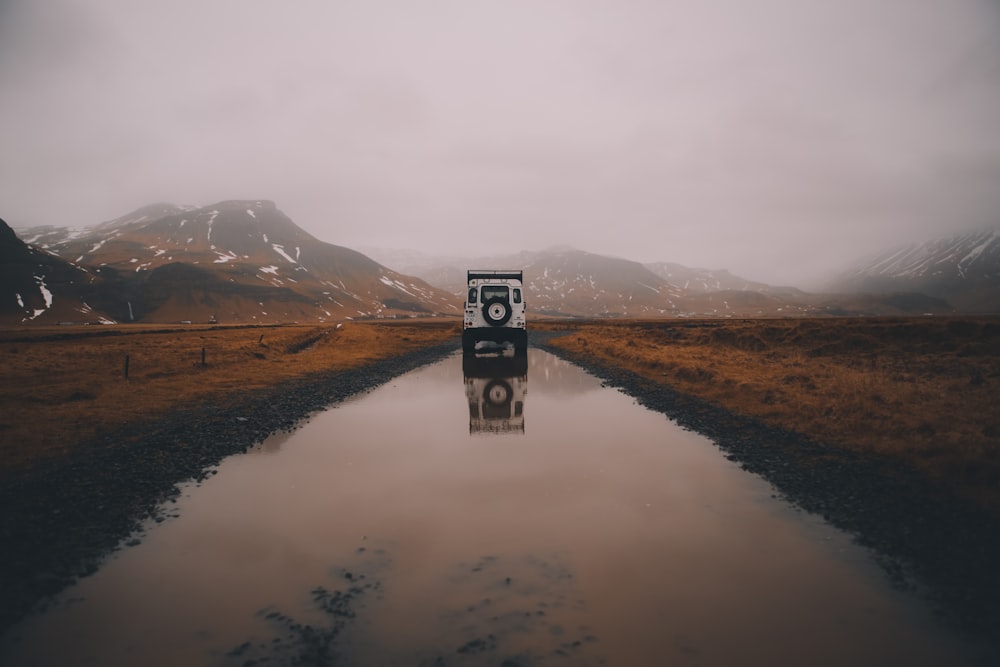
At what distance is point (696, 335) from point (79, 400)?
153 ft

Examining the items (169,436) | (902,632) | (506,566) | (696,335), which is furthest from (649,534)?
(696,335)

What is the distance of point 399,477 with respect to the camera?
10.0 metres

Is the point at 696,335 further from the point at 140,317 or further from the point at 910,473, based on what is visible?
the point at 140,317

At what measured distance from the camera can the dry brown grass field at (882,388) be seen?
9.92 meters

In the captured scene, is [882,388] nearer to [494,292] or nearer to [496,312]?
[496,312]

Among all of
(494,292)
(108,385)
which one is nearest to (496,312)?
(494,292)

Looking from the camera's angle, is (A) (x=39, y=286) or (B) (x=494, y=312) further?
(A) (x=39, y=286)

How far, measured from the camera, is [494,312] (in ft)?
97.8

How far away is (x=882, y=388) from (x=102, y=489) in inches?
858

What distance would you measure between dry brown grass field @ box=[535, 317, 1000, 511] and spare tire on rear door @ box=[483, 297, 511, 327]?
25.8 ft

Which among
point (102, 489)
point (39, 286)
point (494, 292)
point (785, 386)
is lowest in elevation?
point (102, 489)

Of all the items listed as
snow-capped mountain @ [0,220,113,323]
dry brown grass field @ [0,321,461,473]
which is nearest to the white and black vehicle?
dry brown grass field @ [0,321,461,473]

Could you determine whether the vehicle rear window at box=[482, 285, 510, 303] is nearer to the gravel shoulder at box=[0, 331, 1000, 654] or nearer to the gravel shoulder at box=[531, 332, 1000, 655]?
the gravel shoulder at box=[0, 331, 1000, 654]

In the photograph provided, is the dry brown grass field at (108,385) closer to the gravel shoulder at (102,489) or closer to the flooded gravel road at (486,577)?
the gravel shoulder at (102,489)
